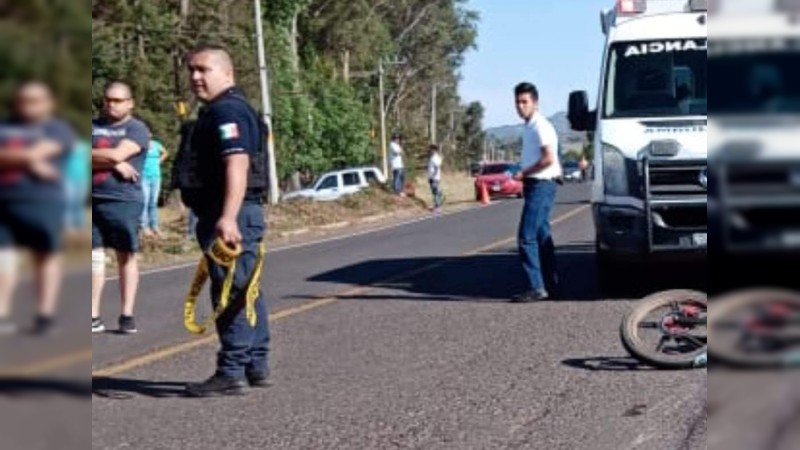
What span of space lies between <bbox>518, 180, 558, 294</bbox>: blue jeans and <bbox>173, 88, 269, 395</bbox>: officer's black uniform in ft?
11.7

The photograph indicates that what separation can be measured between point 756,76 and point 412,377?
5559 millimetres

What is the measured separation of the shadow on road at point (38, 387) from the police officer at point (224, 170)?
2.17 m

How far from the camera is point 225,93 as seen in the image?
3998 mm

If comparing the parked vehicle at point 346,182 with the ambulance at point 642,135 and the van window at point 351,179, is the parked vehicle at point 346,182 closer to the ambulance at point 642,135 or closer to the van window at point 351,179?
the van window at point 351,179

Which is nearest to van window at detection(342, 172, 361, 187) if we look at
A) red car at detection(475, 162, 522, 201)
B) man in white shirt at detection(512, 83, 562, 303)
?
red car at detection(475, 162, 522, 201)

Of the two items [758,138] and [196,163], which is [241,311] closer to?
[196,163]

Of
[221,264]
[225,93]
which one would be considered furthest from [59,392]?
[221,264]

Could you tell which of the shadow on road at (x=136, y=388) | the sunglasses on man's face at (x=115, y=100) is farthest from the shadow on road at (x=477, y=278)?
the sunglasses on man's face at (x=115, y=100)

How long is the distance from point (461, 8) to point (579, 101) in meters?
2.57

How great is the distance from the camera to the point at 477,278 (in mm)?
11211

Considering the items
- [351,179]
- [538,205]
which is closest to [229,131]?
[538,205]

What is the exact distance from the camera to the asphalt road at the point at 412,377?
512cm

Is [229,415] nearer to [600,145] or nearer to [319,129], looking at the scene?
[319,129]

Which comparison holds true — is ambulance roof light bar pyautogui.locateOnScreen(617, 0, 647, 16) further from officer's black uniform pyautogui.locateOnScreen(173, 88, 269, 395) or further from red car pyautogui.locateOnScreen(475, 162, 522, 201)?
red car pyautogui.locateOnScreen(475, 162, 522, 201)
